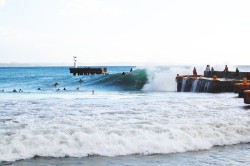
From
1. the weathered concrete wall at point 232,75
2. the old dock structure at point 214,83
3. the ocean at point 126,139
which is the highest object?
the weathered concrete wall at point 232,75

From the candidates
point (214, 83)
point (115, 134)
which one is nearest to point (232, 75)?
point (214, 83)

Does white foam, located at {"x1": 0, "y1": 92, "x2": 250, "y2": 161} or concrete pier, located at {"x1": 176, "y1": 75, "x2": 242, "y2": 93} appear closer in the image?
white foam, located at {"x1": 0, "y1": 92, "x2": 250, "y2": 161}

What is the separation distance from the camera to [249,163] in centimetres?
902

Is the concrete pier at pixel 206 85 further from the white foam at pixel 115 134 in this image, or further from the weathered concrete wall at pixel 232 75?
the white foam at pixel 115 134

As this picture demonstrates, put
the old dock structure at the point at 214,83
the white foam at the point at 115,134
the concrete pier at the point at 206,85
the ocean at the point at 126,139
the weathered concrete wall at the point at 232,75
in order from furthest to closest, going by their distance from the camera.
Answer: the weathered concrete wall at the point at 232,75, the concrete pier at the point at 206,85, the old dock structure at the point at 214,83, the white foam at the point at 115,134, the ocean at the point at 126,139

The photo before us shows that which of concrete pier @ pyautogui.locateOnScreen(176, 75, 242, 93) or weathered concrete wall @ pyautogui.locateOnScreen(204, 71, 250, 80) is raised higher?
weathered concrete wall @ pyautogui.locateOnScreen(204, 71, 250, 80)

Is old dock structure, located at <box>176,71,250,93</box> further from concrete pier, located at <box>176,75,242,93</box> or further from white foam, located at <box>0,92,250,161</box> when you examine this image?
white foam, located at <box>0,92,250,161</box>

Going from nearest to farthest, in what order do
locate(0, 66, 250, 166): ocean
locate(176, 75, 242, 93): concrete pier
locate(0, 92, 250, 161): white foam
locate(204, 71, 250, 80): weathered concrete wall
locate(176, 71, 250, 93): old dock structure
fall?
locate(0, 66, 250, 166): ocean, locate(0, 92, 250, 161): white foam, locate(176, 71, 250, 93): old dock structure, locate(176, 75, 242, 93): concrete pier, locate(204, 71, 250, 80): weathered concrete wall

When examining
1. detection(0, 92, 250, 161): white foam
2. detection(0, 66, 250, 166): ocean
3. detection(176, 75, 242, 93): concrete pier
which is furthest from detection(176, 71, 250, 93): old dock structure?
detection(0, 66, 250, 166): ocean

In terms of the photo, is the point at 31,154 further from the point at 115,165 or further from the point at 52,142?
the point at 115,165

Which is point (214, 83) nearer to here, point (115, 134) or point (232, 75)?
point (232, 75)

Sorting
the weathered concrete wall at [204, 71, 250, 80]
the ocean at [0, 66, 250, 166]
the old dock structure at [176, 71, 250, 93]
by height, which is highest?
the weathered concrete wall at [204, 71, 250, 80]

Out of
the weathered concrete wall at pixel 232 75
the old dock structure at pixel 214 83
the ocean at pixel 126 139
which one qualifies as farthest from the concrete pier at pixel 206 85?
the ocean at pixel 126 139

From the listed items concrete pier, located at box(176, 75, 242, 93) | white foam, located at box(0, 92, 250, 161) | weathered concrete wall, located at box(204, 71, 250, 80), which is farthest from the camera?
weathered concrete wall, located at box(204, 71, 250, 80)
